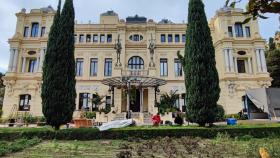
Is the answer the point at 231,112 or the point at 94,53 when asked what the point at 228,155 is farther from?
the point at 94,53

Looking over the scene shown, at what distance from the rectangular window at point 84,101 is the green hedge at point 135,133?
18140 mm

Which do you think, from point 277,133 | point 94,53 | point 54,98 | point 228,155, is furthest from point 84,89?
point 228,155

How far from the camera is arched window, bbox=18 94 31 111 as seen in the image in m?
29.9

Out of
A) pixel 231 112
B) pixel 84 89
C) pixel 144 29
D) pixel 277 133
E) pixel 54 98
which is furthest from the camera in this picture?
pixel 144 29

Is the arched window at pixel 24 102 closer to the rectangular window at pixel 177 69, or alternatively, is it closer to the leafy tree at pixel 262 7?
the rectangular window at pixel 177 69

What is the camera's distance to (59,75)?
14.0 meters

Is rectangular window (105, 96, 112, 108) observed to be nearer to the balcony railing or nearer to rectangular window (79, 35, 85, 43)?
the balcony railing

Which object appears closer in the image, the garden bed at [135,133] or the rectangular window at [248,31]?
the garden bed at [135,133]

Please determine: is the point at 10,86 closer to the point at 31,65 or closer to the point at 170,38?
the point at 31,65

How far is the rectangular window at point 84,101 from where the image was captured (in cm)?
3023

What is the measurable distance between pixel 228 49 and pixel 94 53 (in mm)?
18507

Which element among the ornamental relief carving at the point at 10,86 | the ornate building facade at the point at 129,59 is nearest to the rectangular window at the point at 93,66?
the ornate building facade at the point at 129,59

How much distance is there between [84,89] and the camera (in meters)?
30.7

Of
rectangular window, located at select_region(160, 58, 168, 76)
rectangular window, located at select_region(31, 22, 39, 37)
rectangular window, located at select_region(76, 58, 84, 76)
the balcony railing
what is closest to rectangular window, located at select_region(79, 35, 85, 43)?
rectangular window, located at select_region(76, 58, 84, 76)
